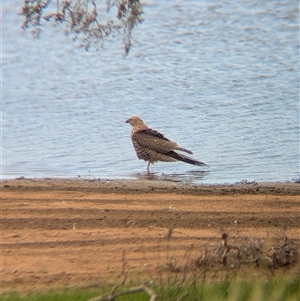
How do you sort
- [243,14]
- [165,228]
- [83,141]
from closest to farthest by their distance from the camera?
1. [165,228]
2. [83,141]
3. [243,14]

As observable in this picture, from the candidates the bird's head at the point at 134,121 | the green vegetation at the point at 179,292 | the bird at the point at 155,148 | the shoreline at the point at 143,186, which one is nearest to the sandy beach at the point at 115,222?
the shoreline at the point at 143,186

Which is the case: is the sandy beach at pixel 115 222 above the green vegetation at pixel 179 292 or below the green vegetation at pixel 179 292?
above

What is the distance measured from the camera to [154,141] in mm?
14180

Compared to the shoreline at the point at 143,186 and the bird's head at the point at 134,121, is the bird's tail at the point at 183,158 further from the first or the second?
the shoreline at the point at 143,186

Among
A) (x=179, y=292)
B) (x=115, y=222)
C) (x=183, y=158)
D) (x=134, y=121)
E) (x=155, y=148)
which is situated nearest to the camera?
(x=179, y=292)

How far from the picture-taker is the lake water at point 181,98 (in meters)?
14.2

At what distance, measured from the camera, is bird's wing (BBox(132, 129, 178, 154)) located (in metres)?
14.0

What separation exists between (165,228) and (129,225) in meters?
0.35

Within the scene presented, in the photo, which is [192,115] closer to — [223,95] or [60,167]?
[223,95]

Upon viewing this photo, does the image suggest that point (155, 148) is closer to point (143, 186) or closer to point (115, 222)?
point (143, 186)

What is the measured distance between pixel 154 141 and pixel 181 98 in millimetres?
2766

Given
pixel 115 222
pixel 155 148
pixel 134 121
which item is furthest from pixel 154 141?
pixel 115 222

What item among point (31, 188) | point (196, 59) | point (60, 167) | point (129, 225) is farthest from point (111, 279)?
point (196, 59)

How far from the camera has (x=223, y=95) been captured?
17078 mm
